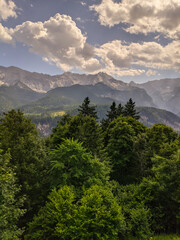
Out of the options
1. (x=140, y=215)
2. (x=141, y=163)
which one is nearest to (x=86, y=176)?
(x=140, y=215)

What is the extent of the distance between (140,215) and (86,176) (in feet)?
25.7

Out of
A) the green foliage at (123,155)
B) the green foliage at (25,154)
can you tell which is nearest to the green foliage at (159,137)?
the green foliage at (123,155)

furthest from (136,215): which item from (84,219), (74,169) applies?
(74,169)

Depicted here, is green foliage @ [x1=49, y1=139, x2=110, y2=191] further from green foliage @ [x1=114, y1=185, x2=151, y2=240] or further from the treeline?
green foliage @ [x1=114, y1=185, x2=151, y2=240]

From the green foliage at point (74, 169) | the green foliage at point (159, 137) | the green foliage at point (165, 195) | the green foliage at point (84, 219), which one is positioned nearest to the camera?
the green foliage at point (84, 219)

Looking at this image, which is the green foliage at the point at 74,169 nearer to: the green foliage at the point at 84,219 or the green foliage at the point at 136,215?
the green foliage at the point at 84,219

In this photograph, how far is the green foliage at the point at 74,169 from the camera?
768 inches

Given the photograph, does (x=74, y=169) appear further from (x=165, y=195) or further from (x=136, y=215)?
(x=165, y=195)

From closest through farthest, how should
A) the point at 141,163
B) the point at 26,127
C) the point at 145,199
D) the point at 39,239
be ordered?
the point at 39,239
the point at 145,199
the point at 26,127
the point at 141,163

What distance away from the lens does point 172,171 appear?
20.3 meters

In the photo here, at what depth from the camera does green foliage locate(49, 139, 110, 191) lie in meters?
19.5

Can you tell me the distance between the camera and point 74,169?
1969 cm

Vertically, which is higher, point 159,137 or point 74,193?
point 159,137

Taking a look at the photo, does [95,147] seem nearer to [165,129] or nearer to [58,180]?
[58,180]
